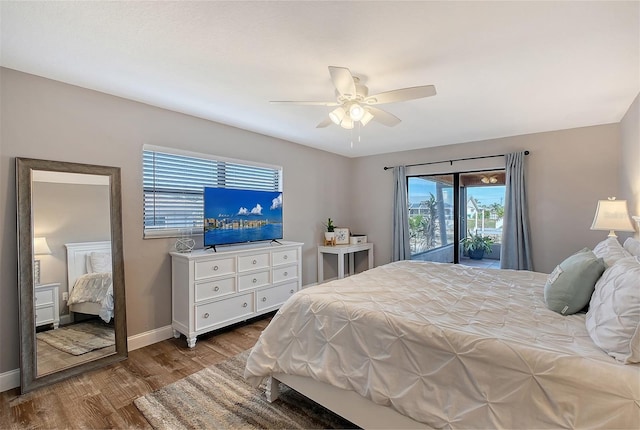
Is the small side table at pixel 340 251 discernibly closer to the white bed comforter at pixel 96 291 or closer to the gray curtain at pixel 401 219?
the gray curtain at pixel 401 219

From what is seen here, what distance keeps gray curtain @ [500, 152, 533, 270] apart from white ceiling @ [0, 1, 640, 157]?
1059 mm

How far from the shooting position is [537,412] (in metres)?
1.20

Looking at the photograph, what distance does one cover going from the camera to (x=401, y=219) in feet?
16.5

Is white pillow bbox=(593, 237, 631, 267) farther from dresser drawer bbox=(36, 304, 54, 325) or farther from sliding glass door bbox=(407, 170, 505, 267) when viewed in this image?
dresser drawer bbox=(36, 304, 54, 325)

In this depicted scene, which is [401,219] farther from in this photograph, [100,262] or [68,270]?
[68,270]

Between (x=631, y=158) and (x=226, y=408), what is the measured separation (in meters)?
4.20

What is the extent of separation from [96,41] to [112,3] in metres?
0.47

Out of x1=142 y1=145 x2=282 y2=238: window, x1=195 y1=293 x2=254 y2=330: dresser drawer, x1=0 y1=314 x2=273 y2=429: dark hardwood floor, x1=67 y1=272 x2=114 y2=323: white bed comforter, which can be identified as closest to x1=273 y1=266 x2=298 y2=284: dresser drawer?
x1=195 y1=293 x2=254 y2=330: dresser drawer

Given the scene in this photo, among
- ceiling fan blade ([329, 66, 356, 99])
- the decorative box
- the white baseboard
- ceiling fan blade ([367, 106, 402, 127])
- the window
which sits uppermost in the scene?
ceiling fan blade ([329, 66, 356, 99])

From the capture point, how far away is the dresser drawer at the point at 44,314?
231 cm

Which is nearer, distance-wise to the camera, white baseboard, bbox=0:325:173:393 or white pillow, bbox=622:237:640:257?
white pillow, bbox=622:237:640:257

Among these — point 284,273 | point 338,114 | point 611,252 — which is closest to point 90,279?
point 284,273

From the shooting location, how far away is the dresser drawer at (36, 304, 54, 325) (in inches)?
90.8

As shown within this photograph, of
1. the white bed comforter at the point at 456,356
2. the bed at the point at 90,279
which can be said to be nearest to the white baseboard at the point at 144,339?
the bed at the point at 90,279
